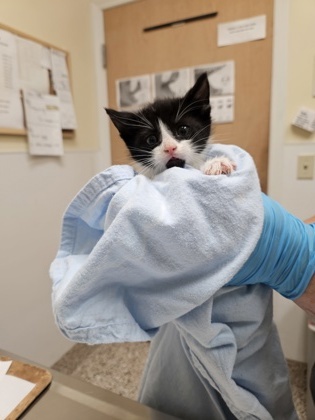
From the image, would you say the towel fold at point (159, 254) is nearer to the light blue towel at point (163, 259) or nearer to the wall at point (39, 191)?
the light blue towel at point (163, 259)

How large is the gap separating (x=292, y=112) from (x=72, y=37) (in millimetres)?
1227

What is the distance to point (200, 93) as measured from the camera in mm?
727

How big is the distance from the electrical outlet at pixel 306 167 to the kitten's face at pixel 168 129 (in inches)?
29.9

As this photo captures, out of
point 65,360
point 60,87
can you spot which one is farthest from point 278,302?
point 60,87

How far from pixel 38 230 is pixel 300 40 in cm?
150

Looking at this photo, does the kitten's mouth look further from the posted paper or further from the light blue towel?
the posted paper

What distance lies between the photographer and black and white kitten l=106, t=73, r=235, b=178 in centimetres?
69

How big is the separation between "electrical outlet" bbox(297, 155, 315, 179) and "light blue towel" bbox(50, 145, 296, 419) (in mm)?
1034

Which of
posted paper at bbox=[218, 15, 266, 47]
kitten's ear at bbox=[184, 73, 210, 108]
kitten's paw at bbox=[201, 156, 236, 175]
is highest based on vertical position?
posted paper at bbox=[218, 15, 266, 47]

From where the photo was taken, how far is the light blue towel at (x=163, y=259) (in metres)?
0.36

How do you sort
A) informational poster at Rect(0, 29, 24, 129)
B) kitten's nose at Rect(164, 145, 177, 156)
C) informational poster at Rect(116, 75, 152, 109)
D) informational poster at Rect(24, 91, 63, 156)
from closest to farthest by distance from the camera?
kitten's nose at Rect(164, 145, 177, 156)
informational poster at Rect(0, 29, 24, 129)
informational poster at Rect(24, 91, 63, 156)
informational poster at Rect(116, 75, 152, 109)

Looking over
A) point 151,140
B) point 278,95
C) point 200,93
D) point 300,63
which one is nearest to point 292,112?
point 278,95

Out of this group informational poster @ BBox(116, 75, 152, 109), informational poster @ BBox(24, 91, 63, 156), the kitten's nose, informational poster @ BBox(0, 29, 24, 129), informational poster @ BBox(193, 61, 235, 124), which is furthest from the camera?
informational poster @ BBox(116, 75, 152, 109)

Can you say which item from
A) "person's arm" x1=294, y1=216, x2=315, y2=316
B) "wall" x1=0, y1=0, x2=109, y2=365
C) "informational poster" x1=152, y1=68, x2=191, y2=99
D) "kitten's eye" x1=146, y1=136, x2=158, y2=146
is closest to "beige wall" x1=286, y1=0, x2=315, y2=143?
"informational poster" x1=152, y1=68, x2=191, y2=99
